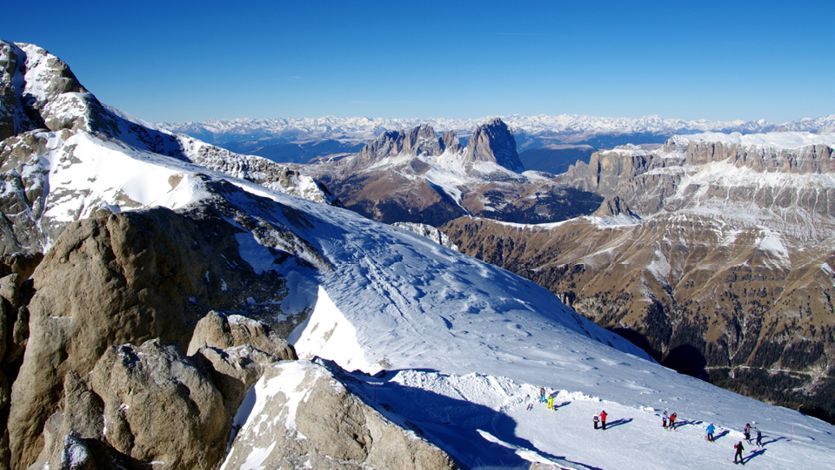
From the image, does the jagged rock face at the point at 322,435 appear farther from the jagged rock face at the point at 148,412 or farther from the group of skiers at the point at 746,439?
the group of skiers at the point at 746,439

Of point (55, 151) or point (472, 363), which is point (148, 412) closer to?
point (472, 363)

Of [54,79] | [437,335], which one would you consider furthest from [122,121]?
[437,335]

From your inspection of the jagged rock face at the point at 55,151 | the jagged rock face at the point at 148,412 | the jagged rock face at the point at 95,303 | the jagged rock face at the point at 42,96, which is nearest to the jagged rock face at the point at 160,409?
the jagged rock face at the point at 148,412

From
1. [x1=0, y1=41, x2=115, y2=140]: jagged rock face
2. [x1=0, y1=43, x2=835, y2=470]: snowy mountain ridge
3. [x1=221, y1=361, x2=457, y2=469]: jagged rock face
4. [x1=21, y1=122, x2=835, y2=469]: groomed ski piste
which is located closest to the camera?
[x1=221, y1=361, x2=457, y2=469]: jagged rock face

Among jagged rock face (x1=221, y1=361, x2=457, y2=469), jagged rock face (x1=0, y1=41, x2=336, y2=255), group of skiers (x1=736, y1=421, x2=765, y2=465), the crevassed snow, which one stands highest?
jagged rock face (x1=0, y1=41, x2=336, y2=255)

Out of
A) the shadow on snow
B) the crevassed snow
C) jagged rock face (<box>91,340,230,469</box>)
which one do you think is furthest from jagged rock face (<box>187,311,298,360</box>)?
the crevassed snow

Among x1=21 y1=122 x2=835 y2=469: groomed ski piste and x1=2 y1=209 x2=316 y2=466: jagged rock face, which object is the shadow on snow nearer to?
x1=21 y1=122 x2=835 y2=469: groomed ski piste
